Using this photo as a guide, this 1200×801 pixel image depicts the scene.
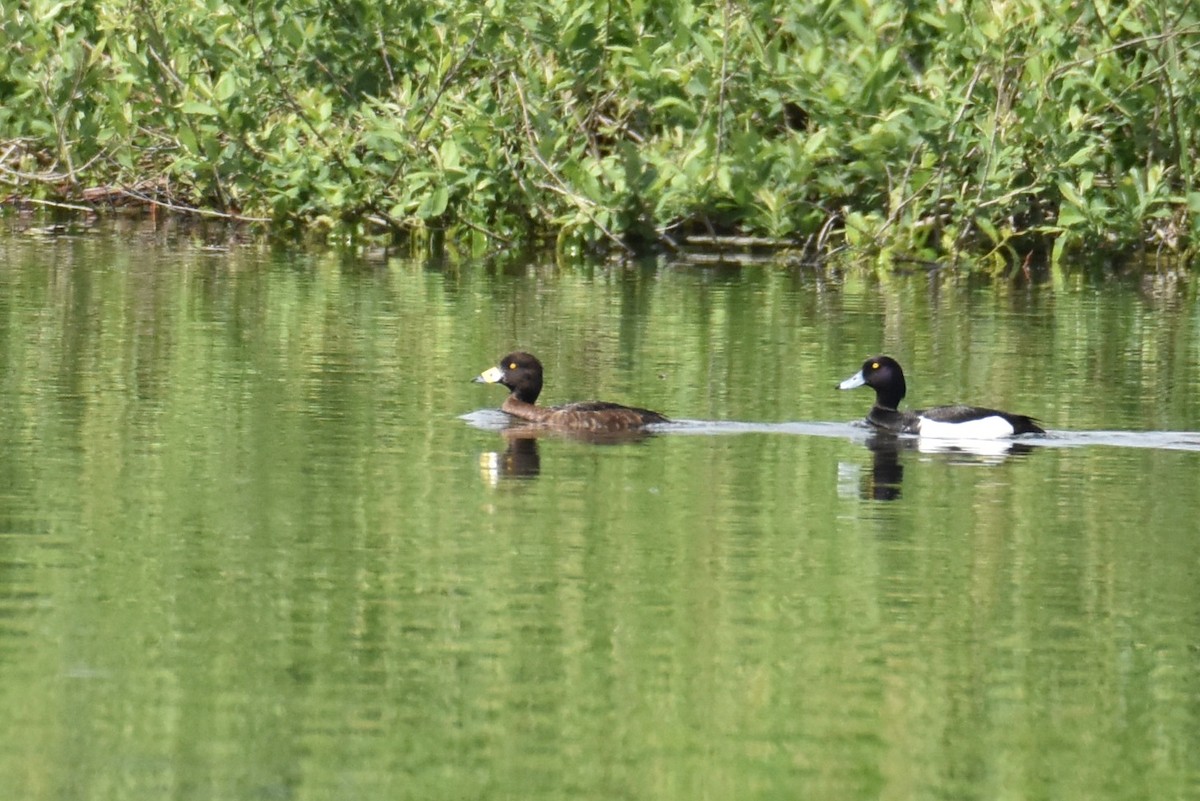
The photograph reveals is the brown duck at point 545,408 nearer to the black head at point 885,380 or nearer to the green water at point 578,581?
the green water at point 578,581

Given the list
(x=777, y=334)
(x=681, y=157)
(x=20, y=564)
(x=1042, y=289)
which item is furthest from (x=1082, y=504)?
(x=681, y=157)

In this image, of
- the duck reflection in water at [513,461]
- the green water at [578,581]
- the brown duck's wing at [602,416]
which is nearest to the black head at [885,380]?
the green water at [578,581]

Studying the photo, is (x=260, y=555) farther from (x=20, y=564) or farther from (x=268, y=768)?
(x=268, y=768)

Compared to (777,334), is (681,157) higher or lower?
higher

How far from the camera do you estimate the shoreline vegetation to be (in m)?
25.1

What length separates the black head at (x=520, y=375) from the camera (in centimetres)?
1514

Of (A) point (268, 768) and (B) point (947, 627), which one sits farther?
(B) point (947, 627)

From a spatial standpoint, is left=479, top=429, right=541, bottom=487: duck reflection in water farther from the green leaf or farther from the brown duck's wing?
the green leaf

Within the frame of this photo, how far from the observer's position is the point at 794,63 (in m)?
25.2

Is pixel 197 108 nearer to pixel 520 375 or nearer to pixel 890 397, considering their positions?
pixel 520 375

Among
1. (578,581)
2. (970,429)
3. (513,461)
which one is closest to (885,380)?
(970,429)

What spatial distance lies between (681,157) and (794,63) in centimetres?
170

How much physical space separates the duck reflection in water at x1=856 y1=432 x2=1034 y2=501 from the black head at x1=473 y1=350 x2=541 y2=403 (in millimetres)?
2150

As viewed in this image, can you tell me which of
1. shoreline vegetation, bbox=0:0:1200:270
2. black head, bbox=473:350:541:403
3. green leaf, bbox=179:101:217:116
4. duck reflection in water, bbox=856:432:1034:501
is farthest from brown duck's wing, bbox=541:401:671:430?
green leaf, bbox=179:101:217:116
